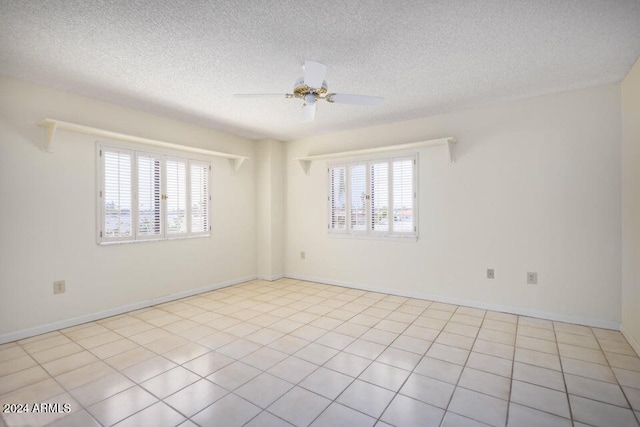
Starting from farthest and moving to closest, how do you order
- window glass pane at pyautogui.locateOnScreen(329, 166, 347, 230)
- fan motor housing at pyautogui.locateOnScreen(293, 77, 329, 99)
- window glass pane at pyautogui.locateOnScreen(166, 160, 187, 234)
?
1. window glass pane at pyautogui.locateOnScreen(329, 166, 347, 230)
2. window glass pane at pyautogui.locateOnScreen(166, 160, 187, 234)
3. fan motor housing at pyautogui.locateOnScreen(293, 77, 329, 99)

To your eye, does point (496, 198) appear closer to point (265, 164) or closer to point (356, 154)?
point (356, 154)

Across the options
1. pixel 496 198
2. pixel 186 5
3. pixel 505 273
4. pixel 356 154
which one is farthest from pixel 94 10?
pixel 505 273

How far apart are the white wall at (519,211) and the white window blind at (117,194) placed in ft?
9.98

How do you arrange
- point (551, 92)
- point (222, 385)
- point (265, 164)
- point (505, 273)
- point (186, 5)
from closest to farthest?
1. point (186, 5)
2. point (222, 385)
3. point (551, 92)
4. point (505, 273)
5. point (265, 164)

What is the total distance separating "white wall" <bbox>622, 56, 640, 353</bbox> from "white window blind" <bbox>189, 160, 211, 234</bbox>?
470cm

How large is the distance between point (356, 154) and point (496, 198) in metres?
1.89

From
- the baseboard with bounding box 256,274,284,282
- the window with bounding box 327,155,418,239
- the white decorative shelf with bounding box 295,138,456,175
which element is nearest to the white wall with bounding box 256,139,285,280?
the baseboard with bounding box 256,274,284,282

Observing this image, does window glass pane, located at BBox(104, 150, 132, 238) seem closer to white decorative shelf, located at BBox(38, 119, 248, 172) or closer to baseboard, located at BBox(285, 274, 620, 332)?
white decorative shelf, located at BBox(38, 119, 248, 172)

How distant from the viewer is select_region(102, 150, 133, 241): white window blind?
11.2ft

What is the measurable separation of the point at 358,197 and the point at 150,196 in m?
2.78

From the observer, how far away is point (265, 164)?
519cm

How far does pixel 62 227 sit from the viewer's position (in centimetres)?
310

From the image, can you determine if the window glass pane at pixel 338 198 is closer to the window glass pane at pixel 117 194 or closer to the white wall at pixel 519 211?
the white wall at pixel 519 211

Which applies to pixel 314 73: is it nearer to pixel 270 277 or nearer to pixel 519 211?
pixel 519 211
